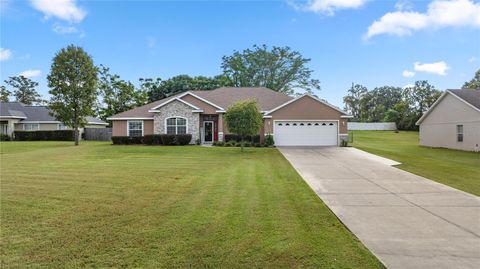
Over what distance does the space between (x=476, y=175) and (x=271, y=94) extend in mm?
20341

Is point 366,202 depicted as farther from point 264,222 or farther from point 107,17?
point 107,17

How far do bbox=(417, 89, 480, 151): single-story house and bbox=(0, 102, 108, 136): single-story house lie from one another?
36533mm

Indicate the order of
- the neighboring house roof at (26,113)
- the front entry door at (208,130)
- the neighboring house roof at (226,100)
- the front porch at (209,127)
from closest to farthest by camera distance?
1. the neighboring house roof at (226,100)
2. the front porch at (209,127)
3. the front entry door at (208,130)
4. the neighboring house roof at (26,113)

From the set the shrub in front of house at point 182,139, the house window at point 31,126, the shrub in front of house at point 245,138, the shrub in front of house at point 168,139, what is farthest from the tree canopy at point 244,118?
the house window at point 31,126

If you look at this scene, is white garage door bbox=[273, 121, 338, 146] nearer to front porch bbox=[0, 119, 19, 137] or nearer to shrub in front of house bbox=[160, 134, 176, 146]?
shrub in front of house bbox=[160, 134, 176, 146]

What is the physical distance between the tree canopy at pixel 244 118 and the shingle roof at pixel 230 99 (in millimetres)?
6221

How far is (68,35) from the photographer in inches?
1106

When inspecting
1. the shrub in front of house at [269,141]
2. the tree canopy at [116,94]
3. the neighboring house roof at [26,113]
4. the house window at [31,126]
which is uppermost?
the tree canopy at [116,94]

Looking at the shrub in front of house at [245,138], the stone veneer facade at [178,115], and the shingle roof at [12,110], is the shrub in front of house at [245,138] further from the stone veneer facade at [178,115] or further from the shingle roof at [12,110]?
the shingle roof at [12,110]

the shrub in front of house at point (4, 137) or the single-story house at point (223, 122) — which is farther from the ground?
the single-story house at point (223, 122)

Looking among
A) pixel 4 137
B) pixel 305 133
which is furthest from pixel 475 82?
pixel 4 137

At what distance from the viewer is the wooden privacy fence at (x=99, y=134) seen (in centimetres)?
3666

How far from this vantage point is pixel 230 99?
2919 cm

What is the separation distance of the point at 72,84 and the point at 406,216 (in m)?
29.9
